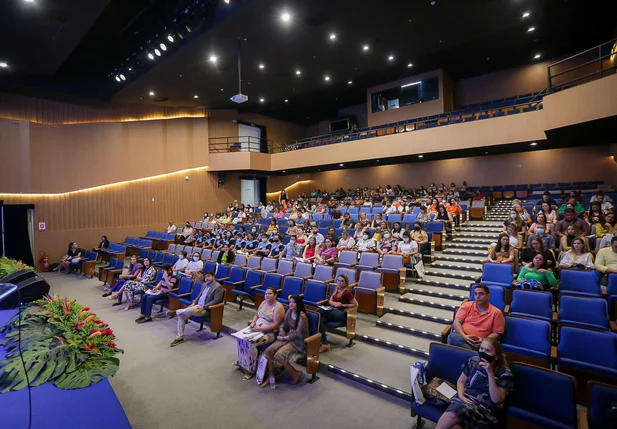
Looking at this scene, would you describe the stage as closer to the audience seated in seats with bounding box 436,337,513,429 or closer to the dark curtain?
the audience seated in seats with bounding box 436,337,513,429

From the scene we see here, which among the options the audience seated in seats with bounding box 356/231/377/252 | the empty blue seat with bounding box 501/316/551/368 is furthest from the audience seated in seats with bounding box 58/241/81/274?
the empty blue seat with bounding box 501/316/551/368

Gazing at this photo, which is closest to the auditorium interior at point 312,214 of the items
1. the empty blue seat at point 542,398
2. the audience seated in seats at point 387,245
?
the empty blue seat at point 542,398

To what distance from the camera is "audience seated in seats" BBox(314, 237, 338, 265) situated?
5.99 metres

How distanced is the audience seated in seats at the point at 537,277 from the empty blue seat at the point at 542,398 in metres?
1.81

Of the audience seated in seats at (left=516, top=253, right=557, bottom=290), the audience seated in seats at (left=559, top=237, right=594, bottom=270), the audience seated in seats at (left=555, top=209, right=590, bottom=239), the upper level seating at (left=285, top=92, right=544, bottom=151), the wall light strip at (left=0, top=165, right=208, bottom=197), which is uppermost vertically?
the upper level seating at (left=285, top=92, right=544, bottom=151)

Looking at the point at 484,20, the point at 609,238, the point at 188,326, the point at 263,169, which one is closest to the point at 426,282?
the point at 609,238

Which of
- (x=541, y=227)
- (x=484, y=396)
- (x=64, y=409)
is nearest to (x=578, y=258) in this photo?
(x=541, y=227)

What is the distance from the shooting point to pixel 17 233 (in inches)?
373

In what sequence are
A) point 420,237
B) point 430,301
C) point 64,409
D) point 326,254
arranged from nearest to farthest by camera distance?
point 64,409, point 430,301, point 326,254, point 420,237

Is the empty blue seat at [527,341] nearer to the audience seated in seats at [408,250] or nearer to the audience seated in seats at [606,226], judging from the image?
the audience seated in seats at [408,250]

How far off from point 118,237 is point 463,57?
1375 cm

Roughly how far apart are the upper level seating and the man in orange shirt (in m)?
8.28

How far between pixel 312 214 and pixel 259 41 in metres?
5.30

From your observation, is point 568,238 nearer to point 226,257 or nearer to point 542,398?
point 542,398
